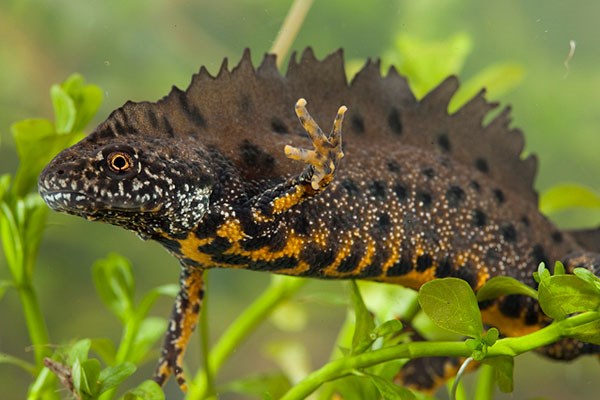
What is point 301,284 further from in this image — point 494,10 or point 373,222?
point 494,10

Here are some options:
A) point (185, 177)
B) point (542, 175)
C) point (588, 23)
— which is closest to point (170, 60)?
point (185, 177)

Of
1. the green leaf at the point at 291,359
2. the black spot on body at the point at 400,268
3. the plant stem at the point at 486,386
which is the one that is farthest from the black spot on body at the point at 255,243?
the green leaf at the point at 291,359

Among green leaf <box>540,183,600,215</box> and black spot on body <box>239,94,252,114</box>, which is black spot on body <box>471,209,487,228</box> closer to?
green leaf <box>540,183,600,215</box>

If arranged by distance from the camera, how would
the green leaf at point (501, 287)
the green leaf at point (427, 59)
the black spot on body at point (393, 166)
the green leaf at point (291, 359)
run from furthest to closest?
the green leaf at point (291, 359)
the green leaf at point (427, 59)
the black spot on body at point (393, 166)
the green leaf at point (501, 287)

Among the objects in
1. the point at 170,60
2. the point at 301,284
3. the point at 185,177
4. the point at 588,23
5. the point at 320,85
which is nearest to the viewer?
the point at 185,177

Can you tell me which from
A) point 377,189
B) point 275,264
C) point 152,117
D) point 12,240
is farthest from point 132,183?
point 12,240

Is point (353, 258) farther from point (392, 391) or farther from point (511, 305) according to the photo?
point (511, 305)

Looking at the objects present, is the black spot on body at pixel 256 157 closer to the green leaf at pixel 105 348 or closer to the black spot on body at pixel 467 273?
the black spot on body at pixel 467 273
